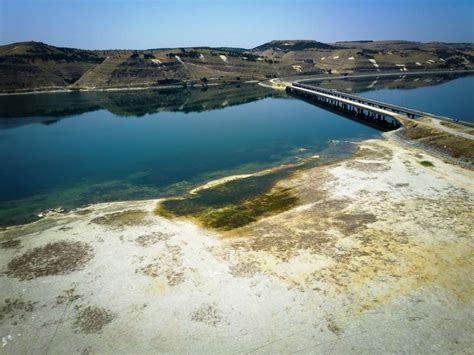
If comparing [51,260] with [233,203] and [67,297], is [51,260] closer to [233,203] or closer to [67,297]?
[67,297]

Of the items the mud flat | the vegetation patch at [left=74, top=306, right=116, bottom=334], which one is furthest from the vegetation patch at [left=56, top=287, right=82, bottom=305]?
the vegetation patch at [left=74, top=306, right=116, bottom=334]

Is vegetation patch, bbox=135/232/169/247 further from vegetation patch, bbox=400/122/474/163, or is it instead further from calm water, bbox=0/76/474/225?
vegetation patch, bbox=400/122/474/163

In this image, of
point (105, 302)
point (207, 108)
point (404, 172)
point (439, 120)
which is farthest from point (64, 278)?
point (207, 108)

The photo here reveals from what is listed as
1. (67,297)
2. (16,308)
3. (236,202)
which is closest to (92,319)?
(67,297)

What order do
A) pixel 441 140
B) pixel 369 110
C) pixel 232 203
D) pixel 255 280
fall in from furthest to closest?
1. pixel 369 110
2. pixel 441 140
3. pixel 232 203
4. pixel 255 280

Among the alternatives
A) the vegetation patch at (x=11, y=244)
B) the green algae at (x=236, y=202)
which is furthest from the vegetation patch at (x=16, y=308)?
the green algae at (x=236, y=202)

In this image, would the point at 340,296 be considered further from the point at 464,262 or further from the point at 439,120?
the point at 439,120
